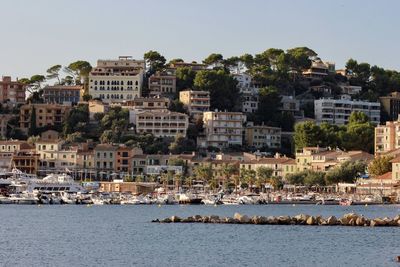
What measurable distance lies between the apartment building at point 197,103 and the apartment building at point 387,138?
17.1 metres

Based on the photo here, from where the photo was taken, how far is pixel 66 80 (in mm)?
124062

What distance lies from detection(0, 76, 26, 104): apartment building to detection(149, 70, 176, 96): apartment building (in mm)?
12399

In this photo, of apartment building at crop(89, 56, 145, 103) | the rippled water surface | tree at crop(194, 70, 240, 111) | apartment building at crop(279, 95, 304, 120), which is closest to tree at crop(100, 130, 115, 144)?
apartment building at crop(89, 56, 145, 103)

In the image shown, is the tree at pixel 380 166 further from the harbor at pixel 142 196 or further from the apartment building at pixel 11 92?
the apartment building at pixel 11 92

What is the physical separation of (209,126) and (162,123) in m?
4.50

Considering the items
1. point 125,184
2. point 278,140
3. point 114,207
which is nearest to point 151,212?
point 114,207

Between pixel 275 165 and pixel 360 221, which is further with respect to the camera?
pixel 275 165

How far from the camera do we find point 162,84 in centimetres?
11656

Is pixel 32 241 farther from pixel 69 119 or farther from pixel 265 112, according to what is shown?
pixel 265 112

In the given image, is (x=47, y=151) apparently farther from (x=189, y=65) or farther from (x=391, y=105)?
(x=391, y=105)

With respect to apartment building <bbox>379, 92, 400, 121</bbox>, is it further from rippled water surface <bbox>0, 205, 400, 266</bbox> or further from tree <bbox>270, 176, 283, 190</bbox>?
rippled water surface <bbox>0, 205, 400, 266</bbox>

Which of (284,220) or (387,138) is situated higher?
(387,138)

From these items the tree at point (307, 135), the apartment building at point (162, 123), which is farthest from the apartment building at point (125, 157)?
the tree at point (307, 135)

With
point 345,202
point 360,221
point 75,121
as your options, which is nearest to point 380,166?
point 345,202
